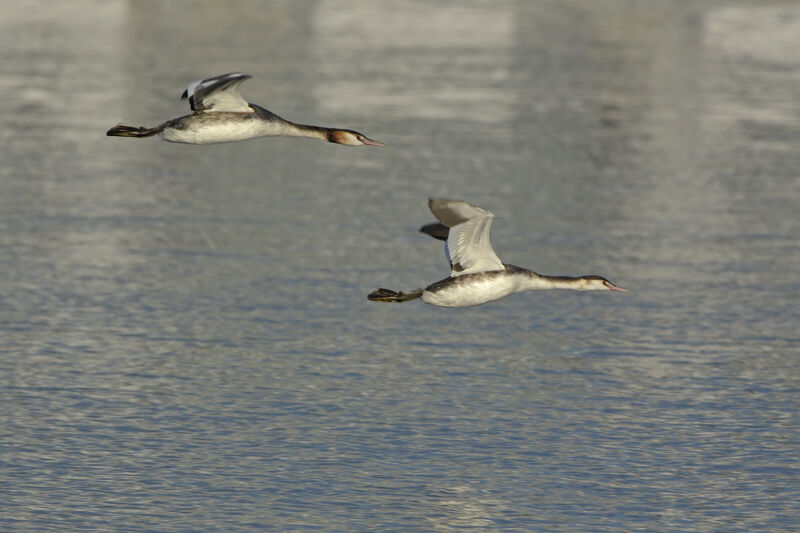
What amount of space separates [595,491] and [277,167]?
30.2 meters

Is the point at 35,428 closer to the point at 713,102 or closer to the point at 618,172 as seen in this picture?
the point at 618,172

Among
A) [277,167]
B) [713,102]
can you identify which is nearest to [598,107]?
[713,102]

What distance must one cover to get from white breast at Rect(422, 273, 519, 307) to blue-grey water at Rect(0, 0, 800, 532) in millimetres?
3260

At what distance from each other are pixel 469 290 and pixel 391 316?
12.9 m

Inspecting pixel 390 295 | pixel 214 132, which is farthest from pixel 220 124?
pixel 390 295

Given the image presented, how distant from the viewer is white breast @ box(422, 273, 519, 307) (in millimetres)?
23250

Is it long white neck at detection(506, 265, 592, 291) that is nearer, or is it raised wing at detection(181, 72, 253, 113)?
raised wing at detection(181, 72, 253, 113)

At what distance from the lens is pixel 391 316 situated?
36188 millimetres

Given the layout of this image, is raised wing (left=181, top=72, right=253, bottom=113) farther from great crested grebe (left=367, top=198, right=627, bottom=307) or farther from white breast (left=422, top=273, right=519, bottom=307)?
white breast (left=422, top=273, right=519, bottom=307)

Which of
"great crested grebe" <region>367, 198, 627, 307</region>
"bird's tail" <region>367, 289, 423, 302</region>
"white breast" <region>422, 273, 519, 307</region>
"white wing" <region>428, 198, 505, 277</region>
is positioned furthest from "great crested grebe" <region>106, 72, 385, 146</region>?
"white breast" <region>422, 273, 519, 307</region>

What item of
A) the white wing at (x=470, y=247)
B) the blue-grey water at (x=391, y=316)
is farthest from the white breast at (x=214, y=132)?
the blue-grey water at (x=391, y=316)

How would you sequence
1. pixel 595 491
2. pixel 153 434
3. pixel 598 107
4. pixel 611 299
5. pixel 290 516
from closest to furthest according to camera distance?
pixel 290 516 → pixel 595 491 → pixel 153 434 → pixel 611 299 → pixel 598 107

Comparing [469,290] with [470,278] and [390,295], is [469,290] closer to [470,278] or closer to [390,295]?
[470,278]

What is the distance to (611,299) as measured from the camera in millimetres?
38500
